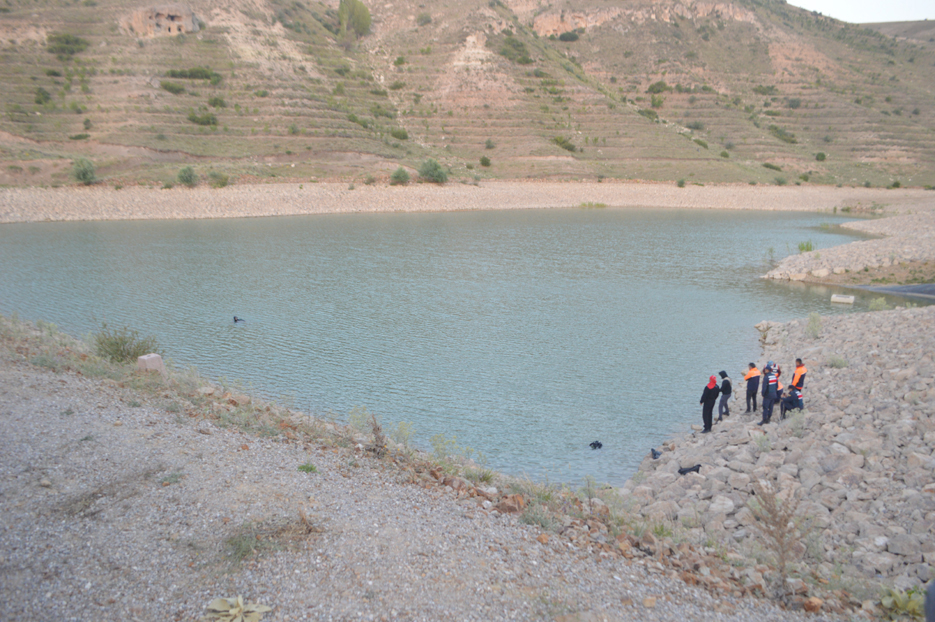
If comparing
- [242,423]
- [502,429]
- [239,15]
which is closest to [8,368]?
[242,423]

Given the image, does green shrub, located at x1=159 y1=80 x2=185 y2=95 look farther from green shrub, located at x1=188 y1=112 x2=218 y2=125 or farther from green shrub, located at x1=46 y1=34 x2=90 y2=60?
green shrub, located at x1=46 y1=34 x2=90 y2=60

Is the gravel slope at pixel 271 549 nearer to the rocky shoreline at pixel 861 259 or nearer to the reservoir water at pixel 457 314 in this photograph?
the reservoir water at pixel 457 314

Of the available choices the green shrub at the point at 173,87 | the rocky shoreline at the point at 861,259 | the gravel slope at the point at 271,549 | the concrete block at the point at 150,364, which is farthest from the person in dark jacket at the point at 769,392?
the green shrub at the point at 173,87

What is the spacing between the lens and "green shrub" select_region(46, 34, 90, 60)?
61.7 meters

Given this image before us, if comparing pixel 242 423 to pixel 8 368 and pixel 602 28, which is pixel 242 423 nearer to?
pixel 8 368

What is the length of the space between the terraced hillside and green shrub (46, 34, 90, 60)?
0.19 metres

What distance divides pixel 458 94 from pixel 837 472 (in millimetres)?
71532

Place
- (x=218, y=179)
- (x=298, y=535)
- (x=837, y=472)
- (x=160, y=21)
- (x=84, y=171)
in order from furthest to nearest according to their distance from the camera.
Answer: (x=160, y=21)
(x=218, y=179)
(x=84, y=171)
(x=837, y=472)
(x=298, y=535)

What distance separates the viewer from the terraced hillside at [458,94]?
53.4 metres

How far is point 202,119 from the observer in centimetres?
5566

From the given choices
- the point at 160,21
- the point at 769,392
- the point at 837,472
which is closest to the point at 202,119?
the point at 160,21

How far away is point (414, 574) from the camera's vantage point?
4.76 metres

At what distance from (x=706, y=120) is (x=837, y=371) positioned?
71.4 metres

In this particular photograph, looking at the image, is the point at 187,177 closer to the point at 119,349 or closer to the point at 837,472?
the point at 119,349
